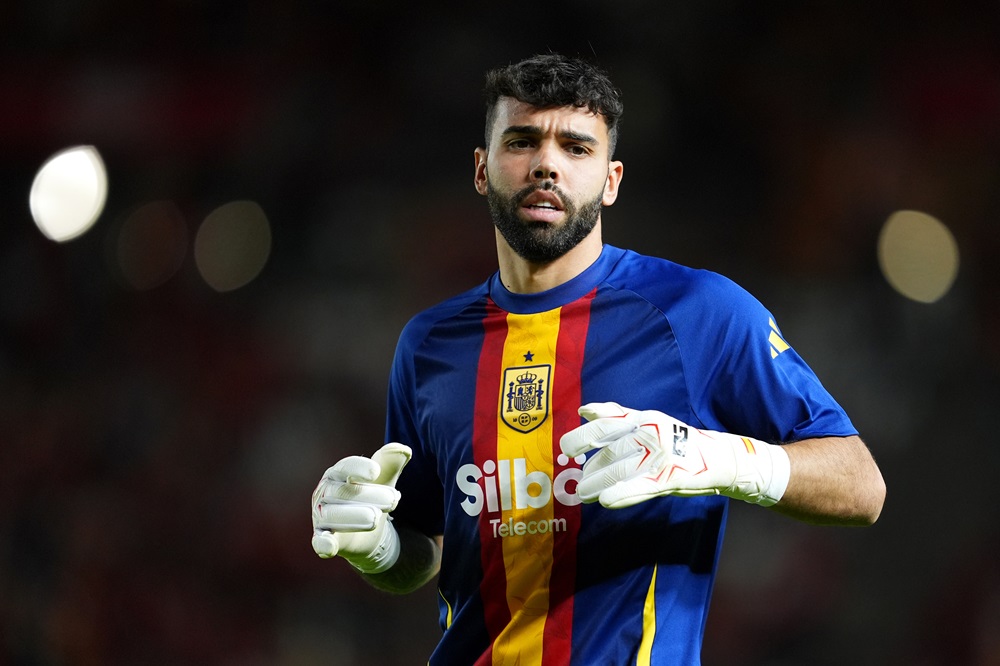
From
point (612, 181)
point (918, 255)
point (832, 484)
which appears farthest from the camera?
point (918, 255)

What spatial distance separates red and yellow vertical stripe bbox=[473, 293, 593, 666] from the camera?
1.96 metres

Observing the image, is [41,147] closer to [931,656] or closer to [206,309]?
[206,309]

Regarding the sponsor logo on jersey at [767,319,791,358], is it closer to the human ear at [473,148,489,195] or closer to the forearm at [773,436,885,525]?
the forearm at [773,436,885,525]

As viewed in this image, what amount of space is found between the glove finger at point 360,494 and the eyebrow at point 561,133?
0.78m

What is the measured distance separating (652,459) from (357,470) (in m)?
0.61

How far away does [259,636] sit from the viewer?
545cm

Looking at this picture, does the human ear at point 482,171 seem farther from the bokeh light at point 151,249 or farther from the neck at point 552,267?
the bokeh light at point 151,249

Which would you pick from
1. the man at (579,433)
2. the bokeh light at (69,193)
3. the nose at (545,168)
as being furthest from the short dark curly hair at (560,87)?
the bokeh light at (69,193)

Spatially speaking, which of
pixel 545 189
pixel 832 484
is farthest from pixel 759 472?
pixel 545 189

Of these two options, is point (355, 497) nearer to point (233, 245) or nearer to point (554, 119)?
point (554, 119)

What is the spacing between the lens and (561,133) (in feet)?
7.23

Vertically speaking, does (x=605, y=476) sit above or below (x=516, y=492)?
above

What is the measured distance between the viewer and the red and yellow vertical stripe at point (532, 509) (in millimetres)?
1956

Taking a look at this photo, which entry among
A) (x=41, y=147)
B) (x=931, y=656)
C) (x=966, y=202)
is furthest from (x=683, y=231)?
(x=41, y=147)
